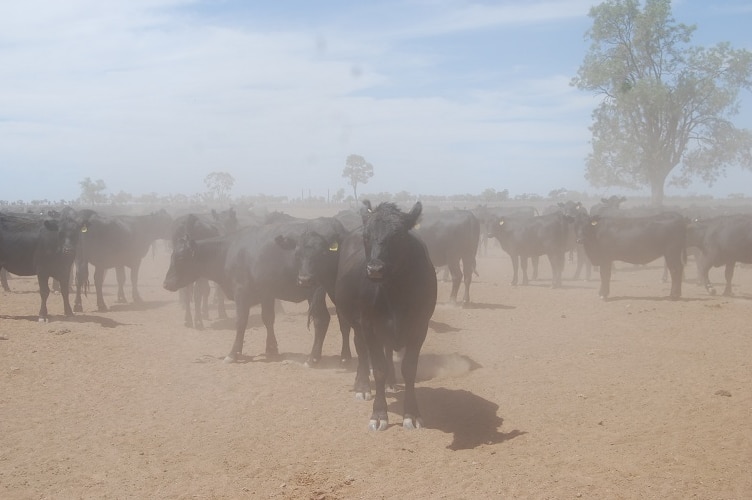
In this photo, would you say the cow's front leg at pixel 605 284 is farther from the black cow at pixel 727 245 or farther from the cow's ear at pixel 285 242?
the cow's ear at pixel 285 242

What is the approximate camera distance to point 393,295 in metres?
7.38

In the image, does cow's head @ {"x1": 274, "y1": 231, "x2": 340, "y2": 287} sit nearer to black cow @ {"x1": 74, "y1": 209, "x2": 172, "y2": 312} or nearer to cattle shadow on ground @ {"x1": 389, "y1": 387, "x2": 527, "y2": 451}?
cattle shadow on ground @ {"x1": 389, "y1": 387, "x2": 527, "y2": 451}

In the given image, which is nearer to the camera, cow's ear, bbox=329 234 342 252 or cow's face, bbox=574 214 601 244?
cow's ear, bbox=329 234 342 252

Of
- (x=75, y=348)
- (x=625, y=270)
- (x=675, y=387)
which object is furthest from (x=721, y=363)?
(x=625, y=270)

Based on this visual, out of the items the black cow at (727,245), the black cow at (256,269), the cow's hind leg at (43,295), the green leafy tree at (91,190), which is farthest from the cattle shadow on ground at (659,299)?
the green leafy tree at (91,190)

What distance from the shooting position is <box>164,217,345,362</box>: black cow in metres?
10.7

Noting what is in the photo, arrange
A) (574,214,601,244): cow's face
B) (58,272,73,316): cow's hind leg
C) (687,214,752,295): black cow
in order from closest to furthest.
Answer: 1. (58,272,73,316): cow's hind leg
2. (687,214,752,295): black cow
3. (574,214,601,244): cow's face

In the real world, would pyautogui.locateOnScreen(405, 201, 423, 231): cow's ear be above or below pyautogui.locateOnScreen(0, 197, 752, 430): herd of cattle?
above

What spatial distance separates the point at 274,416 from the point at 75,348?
17.0 ft

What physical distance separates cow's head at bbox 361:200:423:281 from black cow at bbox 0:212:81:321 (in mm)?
9556

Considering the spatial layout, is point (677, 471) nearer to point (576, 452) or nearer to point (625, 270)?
point (576, 452)

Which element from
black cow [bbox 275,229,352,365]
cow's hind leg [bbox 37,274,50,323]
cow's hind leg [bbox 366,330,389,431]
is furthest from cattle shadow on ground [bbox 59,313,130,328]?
Result: cow's hind leg [bbox 366,330,389,431]

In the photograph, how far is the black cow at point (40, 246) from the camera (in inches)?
563

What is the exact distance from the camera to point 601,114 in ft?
133
